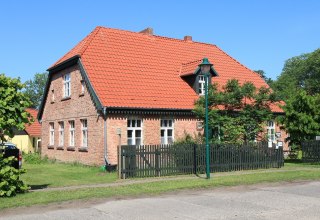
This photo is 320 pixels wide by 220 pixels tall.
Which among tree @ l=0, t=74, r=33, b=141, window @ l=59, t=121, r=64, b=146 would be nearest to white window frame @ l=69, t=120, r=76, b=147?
window @ l=59, t=121, r=64, b=146

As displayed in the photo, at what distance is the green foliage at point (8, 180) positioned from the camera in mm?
11141

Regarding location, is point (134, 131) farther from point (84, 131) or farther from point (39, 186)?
point (39, 186)

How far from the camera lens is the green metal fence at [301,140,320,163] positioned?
22.7m

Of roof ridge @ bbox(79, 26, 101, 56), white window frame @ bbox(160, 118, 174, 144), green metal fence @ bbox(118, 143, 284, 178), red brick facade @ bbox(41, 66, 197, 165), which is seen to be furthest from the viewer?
roof ridge @ bbox(79, 26, 101, 56)

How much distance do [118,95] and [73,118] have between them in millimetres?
4555

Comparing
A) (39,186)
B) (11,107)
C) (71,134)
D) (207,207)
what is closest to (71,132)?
(71,134)

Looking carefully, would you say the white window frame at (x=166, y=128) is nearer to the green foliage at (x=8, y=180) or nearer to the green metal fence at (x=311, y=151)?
the green metal fence at (x=311, y=151)

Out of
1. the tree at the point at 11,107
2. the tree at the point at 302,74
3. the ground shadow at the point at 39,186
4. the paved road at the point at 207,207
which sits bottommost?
the ground shadow at the point at 39,186

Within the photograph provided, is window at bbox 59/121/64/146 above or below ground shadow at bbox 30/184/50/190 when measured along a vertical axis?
above

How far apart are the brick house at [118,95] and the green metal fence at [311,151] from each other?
16.9ft

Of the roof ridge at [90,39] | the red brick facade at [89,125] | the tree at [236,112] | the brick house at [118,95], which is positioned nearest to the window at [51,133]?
the brick house at [118,95]

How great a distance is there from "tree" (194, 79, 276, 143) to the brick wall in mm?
5615

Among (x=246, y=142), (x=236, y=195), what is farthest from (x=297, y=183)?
(x=246, y=142)

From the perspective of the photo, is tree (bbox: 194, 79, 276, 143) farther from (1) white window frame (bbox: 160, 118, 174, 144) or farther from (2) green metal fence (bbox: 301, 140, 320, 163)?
(2) green metal fence (bbox: 301, 140, 320, 163)
